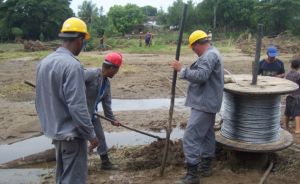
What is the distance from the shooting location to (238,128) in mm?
6730

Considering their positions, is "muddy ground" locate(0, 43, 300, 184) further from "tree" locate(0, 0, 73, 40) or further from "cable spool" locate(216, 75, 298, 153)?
"tree" locate(0, 0, 73, 40)

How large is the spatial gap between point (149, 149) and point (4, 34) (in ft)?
153

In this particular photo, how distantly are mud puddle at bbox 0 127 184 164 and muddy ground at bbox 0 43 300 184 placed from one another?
12.7 inches

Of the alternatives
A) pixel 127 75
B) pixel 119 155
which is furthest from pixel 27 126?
pixel 127 75

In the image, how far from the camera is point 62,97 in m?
4.33

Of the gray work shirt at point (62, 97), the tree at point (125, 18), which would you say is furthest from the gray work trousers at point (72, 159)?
the tree at point (125, 18)

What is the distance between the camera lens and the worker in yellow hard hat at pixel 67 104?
4.25 metres

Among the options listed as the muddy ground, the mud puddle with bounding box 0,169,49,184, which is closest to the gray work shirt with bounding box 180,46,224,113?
the muddy ground

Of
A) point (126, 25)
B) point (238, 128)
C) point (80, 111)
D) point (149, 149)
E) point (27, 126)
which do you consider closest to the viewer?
point (80, 111)

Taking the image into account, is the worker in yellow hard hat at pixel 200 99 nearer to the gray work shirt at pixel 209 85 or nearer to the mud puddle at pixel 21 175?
the gray work shirt at pixel 209 85

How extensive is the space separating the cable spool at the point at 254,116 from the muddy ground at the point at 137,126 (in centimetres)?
47

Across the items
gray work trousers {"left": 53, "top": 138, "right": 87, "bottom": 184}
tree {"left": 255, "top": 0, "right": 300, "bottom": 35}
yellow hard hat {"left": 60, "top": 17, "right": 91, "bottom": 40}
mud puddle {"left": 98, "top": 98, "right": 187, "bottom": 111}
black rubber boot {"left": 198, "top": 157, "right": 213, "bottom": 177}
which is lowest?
mud puddle {"left": 98, "top": 98, "right": 187, "bottom": 111}

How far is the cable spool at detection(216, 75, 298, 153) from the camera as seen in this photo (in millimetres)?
6391

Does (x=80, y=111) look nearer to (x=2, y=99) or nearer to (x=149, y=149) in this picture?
(x=149, y=149)
